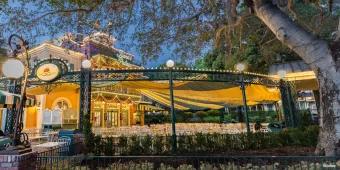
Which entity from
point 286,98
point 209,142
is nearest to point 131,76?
point 209,142

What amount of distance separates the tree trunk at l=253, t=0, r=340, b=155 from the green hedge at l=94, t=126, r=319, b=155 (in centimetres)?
318

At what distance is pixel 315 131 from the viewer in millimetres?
9836

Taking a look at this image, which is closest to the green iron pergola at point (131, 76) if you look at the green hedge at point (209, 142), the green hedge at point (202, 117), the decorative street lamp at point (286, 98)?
the green hedge at point (209, 142)

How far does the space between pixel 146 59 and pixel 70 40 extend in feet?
8.21

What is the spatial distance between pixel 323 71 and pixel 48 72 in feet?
23.8

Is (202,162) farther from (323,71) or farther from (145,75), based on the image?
(145,75)

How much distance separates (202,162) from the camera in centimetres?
588

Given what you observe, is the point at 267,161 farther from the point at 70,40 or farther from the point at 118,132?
the point at 118,132

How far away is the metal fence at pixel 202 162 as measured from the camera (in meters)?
4.86

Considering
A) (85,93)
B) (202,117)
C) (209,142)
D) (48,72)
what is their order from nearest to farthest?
(209,142) < (85,93) < (48,72) < (202,117)

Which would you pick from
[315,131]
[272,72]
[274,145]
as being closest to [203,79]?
[274,145]

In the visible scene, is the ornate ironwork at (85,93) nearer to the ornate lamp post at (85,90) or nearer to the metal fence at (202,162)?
the ornate lamp post at (85,90)

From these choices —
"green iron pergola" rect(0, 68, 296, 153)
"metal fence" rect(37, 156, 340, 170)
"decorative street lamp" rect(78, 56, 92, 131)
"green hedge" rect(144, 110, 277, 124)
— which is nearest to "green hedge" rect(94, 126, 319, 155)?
"green iron pergola" rect(0, 68, 296, 153)

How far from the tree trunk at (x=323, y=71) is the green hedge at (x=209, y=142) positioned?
10.4 feet
